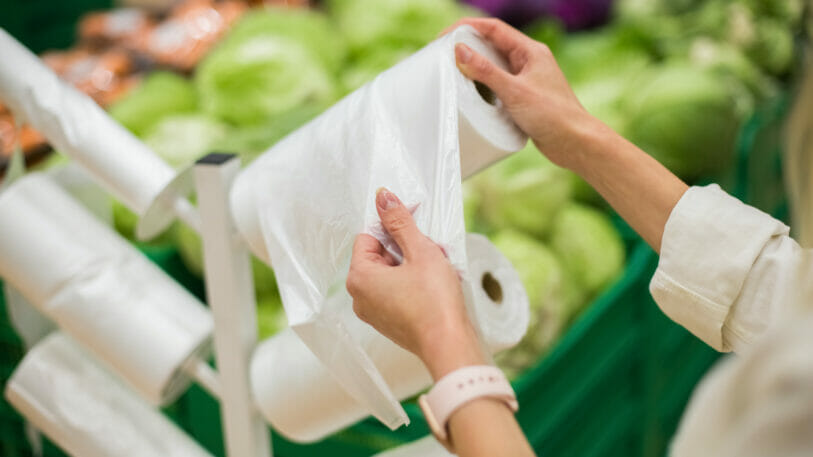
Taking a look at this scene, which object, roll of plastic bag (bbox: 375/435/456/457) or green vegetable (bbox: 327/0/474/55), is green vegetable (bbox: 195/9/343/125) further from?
roll of plastic bag (bbox: 375/435/456/457)

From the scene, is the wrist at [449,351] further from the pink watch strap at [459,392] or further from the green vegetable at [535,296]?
the green vegetable at [535,296]

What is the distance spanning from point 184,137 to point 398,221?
3.40ft

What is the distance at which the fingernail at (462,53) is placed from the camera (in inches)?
32.9

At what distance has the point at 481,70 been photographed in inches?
33.7

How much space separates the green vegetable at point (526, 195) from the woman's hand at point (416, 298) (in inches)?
31.5

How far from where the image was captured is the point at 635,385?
5.34ft

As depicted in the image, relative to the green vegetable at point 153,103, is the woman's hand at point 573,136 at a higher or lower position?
higher

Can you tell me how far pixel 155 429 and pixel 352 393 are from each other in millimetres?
387

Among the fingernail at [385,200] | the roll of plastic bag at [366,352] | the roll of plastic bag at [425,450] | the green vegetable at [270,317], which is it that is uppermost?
the fingernail at [385,200]

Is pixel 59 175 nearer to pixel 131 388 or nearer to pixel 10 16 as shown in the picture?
pixel 131 388

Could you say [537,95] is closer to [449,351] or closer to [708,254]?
[708,254]

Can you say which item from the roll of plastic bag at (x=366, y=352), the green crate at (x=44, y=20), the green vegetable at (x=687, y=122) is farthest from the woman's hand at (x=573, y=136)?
the green crate at (x=44, y=20)

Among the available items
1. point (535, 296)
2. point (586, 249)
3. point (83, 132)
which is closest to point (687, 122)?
point (586, 249)

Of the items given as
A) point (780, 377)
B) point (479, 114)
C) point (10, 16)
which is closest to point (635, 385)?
point (479, 114)
